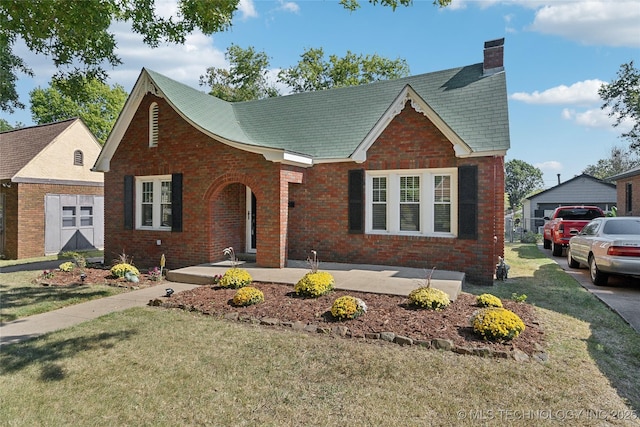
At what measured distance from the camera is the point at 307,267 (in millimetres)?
10039

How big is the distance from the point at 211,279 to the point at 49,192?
11.8m

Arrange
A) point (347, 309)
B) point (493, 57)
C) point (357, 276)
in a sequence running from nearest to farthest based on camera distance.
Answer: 1. point (347, 309)
2. point (357, 276)
3. point (493, 57)

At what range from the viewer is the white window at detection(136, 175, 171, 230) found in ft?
39.5

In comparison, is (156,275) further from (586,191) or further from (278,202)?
(586,191)

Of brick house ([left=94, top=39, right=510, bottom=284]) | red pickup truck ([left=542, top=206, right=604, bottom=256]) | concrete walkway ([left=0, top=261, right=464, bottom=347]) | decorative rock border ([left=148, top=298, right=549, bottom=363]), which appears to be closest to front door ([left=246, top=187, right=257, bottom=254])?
brick house ([left=94, top=39, right=510, bottom=284])

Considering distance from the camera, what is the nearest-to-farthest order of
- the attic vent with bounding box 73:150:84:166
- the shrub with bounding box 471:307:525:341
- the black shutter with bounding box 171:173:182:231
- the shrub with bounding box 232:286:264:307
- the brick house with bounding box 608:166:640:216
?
the shrub with bounding box 471:307:525:341 → the shrub with bounding box 232:286:264:307 → the black shutter with bounding box 171:173:182:231 → the attic vent with bounding box 73:150:84:166 → the brick house with bounding box 608:166:640:216

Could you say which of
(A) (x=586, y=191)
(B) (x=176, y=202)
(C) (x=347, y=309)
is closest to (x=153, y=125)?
(B) (x=176, y=202)

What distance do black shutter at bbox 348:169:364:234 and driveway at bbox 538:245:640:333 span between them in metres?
5.78

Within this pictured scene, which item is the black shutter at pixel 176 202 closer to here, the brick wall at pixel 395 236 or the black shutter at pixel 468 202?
the brick wall at pixel 395 236

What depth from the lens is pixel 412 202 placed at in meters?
10.0

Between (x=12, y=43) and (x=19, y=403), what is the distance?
8.26 m

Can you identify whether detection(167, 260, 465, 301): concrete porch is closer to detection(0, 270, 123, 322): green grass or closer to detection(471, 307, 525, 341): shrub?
detection(471, 307, 525, 341): shrub

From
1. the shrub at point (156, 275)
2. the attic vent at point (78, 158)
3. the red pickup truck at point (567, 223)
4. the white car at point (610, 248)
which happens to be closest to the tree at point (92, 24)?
the shrub at point (156, 275)

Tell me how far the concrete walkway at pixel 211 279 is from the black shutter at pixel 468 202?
110cm
